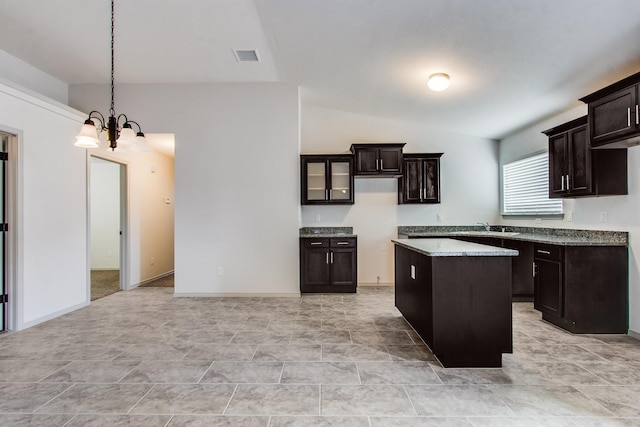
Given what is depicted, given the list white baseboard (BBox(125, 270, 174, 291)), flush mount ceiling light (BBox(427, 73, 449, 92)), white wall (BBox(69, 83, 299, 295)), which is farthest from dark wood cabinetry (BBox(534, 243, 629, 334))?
white baseboard (BBox(125, 270, 174, 291))

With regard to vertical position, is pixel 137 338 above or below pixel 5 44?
below

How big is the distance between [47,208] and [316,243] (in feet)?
11.2

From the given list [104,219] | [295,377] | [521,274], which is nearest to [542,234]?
[521,274]

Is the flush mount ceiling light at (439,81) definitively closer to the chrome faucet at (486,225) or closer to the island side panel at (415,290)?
the island side panel at (415,290)

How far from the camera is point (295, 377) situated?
242 cm

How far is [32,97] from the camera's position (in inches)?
145

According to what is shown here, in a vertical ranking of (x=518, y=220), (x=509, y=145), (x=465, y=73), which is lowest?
(x=518, y=220)

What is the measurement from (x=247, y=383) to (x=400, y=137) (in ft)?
15.4

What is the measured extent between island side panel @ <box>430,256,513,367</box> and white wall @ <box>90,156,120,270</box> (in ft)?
25.2

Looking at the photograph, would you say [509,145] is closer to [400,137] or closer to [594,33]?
[400,137]

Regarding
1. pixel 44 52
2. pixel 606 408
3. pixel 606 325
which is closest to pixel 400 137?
pixel 606 325

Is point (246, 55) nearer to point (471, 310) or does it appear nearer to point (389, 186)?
point (389, 186)

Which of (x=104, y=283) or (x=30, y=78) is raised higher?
(x=30, y=78)

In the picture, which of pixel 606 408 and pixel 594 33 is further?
pixel 594 33
